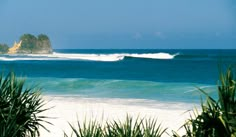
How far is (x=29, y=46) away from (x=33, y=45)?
1.01m

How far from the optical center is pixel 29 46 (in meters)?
120

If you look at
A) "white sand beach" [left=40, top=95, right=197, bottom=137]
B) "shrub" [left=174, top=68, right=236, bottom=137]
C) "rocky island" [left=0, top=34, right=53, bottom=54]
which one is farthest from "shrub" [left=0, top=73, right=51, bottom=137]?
"rocky island" [left=0, top=34, right=53, bottom=54]

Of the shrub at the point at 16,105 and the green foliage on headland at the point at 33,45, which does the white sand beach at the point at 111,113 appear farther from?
the green foliage on headland at the point at 33,45

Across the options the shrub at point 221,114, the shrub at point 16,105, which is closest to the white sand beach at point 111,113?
the shrub at point 16,105

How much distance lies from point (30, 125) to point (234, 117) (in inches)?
111

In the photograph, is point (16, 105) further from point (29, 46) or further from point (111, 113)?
point (29, 46)

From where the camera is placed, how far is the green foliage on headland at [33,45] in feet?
395

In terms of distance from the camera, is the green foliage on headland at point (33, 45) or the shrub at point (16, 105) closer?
the shrub at point (16, 105)

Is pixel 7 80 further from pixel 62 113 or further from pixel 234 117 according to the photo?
pixel 62 113

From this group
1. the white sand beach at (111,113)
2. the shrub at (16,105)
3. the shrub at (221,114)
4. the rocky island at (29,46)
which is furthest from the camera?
the rocky island at (29,46)

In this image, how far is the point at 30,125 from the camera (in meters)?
6.49

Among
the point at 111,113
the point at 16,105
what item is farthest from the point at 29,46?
the point at 16,105

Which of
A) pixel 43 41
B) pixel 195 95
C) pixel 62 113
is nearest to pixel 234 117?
pixel 62 113

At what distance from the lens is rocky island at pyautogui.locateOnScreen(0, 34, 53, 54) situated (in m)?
120
